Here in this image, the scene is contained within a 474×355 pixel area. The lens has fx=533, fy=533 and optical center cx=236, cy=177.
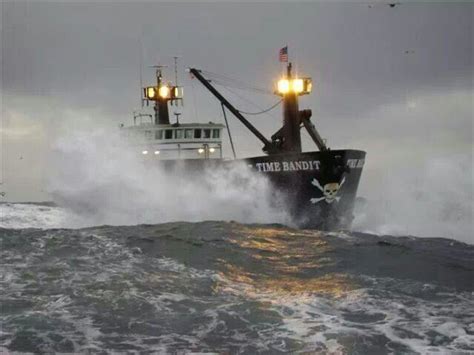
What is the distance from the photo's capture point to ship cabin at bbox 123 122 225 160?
3266 cm

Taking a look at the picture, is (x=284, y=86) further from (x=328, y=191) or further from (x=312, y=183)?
(x=328, y=191)

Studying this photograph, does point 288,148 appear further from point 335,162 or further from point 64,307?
point 64,307

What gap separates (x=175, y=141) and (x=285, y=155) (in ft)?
28.2

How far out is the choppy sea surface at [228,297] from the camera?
297 inches

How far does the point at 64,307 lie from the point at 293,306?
392 centimetres

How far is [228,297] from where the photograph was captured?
9.95 metres

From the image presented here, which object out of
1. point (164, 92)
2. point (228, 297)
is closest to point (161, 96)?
point (164, 92)

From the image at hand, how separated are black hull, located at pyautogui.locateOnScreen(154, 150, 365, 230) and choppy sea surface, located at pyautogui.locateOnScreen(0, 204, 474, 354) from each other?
10.1m

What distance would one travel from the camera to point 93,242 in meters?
15.7

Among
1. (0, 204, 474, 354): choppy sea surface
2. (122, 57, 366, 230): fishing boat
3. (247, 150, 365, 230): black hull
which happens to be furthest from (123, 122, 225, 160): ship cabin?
(0, 204, 474, 354): choppy sea surface

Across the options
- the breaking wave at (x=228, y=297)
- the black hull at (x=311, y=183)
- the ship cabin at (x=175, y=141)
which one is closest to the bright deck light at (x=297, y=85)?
the black hull at (x=311, y=183)

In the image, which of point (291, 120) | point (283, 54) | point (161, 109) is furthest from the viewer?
point (161, 109)

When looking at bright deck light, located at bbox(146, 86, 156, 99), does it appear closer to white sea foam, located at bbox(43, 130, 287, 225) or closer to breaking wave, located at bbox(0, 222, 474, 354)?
white sea foam, located at bbox(43, 130, 287, 225)

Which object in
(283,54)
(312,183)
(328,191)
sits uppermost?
(283,54)
